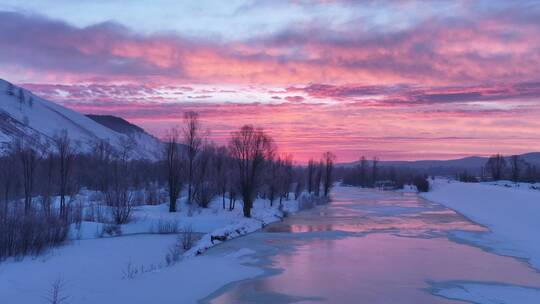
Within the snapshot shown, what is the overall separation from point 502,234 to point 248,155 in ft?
67.0

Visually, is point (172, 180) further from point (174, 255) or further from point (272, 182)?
point (174, 255)

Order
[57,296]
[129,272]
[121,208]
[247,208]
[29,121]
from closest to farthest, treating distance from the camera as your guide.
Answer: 1. [57,296]
2. [129,272]
3. [121,208]
4. [247,208]
5. [29,121]

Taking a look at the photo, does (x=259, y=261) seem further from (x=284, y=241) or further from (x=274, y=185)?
(x=274, y=185)

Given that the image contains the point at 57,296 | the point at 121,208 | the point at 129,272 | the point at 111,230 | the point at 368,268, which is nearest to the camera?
the point at 57,296

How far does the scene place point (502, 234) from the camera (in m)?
30.6

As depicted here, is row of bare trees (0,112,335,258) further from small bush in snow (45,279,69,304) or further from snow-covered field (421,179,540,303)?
snow-covered field (421,179,540,303)

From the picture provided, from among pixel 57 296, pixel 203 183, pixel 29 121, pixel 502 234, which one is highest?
pixel 29 121

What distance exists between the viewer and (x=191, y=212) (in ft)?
123

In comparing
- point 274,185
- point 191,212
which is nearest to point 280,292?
point 191,212

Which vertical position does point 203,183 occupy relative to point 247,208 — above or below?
above

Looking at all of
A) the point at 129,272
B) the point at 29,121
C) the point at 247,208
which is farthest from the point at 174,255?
the point at 29,121

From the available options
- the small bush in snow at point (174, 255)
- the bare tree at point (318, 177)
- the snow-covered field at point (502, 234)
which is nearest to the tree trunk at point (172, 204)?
the small bush in snow at point (174, 255)

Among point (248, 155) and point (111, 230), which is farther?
point (248, 155)

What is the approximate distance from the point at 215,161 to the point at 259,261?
3333cm
